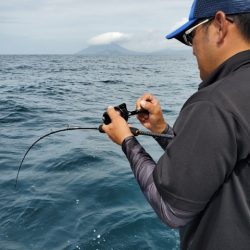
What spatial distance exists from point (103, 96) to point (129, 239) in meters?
15.6

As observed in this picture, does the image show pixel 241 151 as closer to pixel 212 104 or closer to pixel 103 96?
pixel 212 104

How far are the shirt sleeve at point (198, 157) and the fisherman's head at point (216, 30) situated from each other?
406mm

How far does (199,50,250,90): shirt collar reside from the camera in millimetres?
1877

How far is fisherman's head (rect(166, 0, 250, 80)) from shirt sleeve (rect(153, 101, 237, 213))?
0.41 m

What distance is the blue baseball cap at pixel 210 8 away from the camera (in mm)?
1863

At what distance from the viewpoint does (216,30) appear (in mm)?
1978

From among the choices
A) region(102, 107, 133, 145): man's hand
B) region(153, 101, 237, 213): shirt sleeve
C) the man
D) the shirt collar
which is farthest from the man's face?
region(102, 107, 133, 145): man's hand

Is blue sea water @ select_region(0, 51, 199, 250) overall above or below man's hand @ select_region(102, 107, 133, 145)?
below

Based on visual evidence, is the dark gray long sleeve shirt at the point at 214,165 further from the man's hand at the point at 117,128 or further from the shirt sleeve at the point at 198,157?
the man's hand at the point at 117,128

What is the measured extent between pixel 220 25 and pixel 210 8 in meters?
0.11

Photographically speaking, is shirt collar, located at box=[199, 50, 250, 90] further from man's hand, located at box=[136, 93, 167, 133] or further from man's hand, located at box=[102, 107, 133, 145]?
man's hand, located at box=[136, 93, 167, 133]

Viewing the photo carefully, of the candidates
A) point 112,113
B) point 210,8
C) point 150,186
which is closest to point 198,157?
point 150,186

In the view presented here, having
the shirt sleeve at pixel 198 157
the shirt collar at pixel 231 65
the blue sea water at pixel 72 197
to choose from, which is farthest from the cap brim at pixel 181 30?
the blue sea water at pixel 72 197

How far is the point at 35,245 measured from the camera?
5340mm
